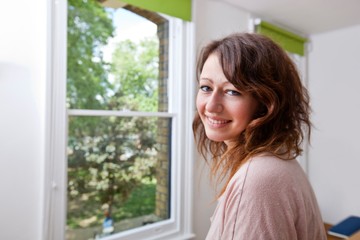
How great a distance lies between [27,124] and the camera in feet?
4.82

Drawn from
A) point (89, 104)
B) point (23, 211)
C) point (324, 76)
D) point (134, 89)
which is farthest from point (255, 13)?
point (23, 211)

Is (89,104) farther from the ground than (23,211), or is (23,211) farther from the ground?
(89,104)

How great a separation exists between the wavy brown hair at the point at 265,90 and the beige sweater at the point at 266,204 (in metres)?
0.06

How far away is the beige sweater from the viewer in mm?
616

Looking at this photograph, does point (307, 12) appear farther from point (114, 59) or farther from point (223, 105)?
point (223, 105)

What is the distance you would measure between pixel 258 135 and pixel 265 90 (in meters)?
0.12

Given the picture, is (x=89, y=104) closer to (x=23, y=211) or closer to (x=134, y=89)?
(x=134, y=89)

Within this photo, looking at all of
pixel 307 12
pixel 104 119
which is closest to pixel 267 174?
pixel 104 119

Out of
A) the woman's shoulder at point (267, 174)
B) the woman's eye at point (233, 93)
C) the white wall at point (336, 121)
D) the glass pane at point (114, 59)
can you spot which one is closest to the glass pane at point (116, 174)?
the glass pane at point (114, 59)

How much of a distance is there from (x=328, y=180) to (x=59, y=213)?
270 centimetres

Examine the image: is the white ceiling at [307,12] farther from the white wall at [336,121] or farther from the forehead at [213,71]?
the forehead at [213,71]

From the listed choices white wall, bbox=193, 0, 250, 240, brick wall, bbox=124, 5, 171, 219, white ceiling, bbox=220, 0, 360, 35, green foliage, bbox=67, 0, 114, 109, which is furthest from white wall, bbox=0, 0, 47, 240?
white ceiling, bbox=220, 0, 360, 35

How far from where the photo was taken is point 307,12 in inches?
102

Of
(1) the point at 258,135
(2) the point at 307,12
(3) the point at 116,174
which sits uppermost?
(2) the point at 307,12
